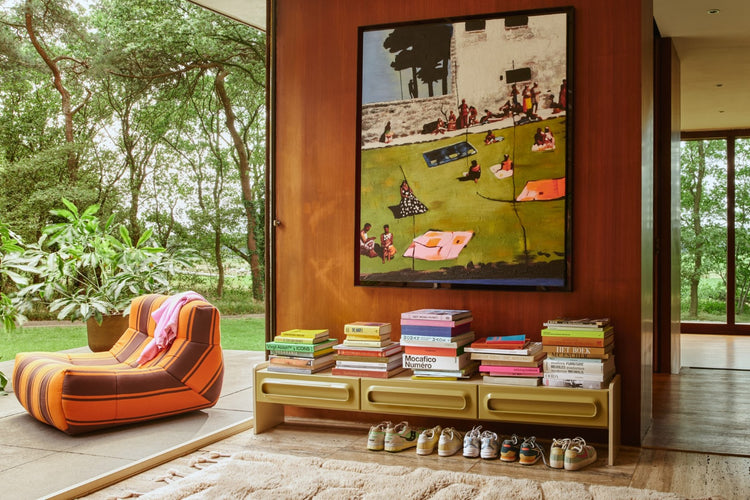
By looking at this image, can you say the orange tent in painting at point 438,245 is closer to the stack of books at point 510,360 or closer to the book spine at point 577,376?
the stack of books at point 510,360

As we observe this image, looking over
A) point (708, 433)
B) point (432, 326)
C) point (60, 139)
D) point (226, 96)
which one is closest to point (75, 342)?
point (60, 139)

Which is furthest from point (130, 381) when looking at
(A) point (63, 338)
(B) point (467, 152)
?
(A) point (63, 338)

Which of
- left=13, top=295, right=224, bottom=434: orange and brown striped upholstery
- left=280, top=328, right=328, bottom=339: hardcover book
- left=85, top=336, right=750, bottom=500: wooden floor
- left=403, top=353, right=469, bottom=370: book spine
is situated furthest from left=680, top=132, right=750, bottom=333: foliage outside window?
left=13, top=295, right=224, bottom=434: orange and brown striped upholstery

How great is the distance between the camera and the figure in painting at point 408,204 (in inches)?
147

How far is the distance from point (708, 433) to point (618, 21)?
215 centimetres

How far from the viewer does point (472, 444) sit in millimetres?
3217

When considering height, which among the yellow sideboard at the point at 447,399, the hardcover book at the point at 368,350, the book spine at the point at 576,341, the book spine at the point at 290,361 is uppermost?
the book spine at the point at 576,341

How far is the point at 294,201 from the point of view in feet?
13.3

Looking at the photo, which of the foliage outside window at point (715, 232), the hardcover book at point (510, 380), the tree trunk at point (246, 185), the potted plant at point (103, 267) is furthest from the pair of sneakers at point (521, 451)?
the tree trunk at point (246, 185)

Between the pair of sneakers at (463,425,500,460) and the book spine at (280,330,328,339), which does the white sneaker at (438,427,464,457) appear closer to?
the pair of sneakers at (463,425,500,460)

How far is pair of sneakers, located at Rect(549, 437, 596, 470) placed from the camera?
2994 millimetres

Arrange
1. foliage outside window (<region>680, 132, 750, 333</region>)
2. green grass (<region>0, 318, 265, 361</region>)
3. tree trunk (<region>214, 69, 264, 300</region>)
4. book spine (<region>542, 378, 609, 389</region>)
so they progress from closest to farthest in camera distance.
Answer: book spine (<region>542, 378, 609, 389</region>) < foliage outside window (<region>680, 132, 750, 333</region>) < green grass (<region>0, 318, 265, 361</region>) < tree trunk (<region>214, 69, 264, 300</region>)

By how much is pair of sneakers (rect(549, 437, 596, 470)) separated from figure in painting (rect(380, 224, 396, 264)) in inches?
50.9

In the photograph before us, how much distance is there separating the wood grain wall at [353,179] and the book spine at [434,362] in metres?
0.39
